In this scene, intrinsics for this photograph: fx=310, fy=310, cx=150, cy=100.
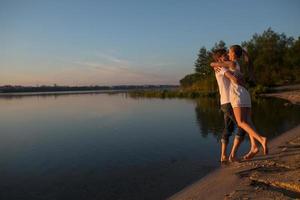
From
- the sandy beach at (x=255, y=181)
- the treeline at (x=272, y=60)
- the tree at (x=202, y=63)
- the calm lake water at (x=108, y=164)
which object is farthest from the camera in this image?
the tree at (x=202, y=63)

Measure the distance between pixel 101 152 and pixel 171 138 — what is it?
3466 millimetres

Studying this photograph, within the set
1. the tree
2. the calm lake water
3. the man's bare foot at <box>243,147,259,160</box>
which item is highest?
the tree

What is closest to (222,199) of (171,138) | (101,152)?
(101,152)

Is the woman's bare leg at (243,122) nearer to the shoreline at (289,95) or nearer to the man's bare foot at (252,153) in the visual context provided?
the man's bare foot at (252,153)

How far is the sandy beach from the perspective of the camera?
4918 millimetres

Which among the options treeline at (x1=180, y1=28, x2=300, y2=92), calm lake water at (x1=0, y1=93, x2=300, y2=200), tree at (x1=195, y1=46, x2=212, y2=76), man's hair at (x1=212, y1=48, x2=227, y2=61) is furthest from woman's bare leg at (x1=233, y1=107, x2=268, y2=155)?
tree at (x1=195, y1=46, x2=212, y2=76)

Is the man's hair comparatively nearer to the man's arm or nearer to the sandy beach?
the man's arm

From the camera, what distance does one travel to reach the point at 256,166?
6406 mm

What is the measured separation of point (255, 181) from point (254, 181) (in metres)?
0.02

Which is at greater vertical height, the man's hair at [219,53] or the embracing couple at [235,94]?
→ the man's hair at [219,53]

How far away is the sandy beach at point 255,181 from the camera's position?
16.1ft

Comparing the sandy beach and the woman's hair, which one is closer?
the sandy beach

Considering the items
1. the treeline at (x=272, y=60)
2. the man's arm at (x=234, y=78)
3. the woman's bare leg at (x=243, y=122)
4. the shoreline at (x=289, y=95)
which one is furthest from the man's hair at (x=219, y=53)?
the treeline at (x=272, y=60)

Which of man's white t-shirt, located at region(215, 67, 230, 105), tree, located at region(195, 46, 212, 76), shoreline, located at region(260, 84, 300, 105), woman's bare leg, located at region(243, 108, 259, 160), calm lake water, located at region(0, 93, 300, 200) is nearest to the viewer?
woman's bare leg, located at region(243, 108, 259, 160)
